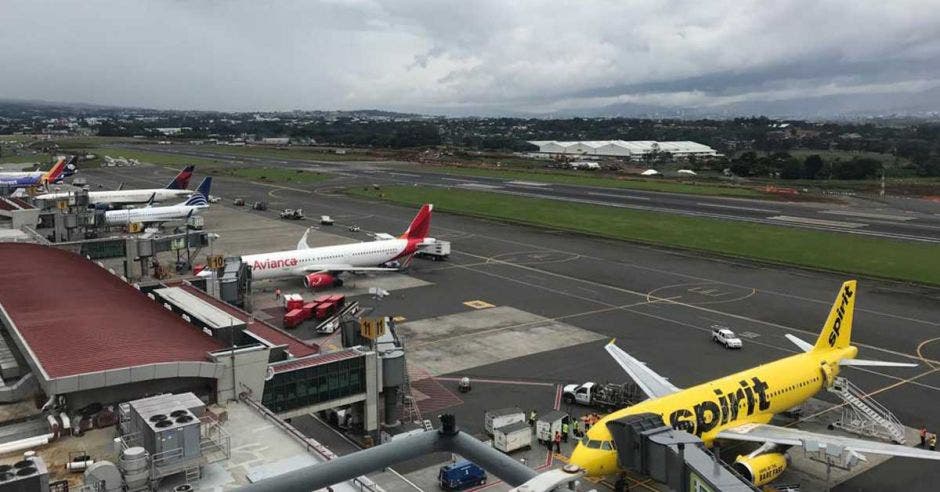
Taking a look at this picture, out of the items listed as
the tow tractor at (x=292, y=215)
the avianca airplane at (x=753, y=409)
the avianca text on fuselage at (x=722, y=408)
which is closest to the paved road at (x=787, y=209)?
the tow tractor at (x=292, y=215)

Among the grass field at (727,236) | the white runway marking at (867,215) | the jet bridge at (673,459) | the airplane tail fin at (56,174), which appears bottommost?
the grass field at (727,236)

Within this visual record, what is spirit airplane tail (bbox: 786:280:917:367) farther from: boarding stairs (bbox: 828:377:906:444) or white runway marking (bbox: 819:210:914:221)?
white runway marking (bbox: 819:210:914:221)

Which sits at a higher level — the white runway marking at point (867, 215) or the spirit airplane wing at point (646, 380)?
the white runway marking at point (867, 215)

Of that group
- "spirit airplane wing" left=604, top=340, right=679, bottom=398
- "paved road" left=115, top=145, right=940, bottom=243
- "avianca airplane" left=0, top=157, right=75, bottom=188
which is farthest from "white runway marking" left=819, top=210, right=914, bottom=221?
"avianca airplane" left=0, top=157, right=75, bottom=188

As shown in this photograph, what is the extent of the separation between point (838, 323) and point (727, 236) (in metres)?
72.6

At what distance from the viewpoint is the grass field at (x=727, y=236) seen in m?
97.1

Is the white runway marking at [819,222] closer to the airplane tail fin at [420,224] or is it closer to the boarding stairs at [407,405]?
the airplane tail fin at [420,224]

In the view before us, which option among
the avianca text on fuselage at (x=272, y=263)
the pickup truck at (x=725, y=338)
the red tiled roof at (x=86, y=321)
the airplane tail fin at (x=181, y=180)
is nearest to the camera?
the red tiled roof at (x=86, y=321)

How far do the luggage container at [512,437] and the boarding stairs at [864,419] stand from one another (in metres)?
20.3

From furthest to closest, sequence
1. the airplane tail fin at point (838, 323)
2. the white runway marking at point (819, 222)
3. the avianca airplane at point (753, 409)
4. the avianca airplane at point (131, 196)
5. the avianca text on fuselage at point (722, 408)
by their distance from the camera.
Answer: the avianca airplane at point (131, 196)
the white runway marking at point (819, 222)
the airplane tail fin at point (838, 323)
the avianca text on fuselage at point (722, 408)
the avianca airplane at point (753, 409)

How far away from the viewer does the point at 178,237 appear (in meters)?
80.7

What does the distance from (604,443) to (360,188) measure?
521ft

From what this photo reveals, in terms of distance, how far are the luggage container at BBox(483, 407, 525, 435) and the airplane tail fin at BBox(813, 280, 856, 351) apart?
20.4 m

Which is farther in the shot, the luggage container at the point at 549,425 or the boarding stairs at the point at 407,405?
the boarding stairs at the point at 407,405
